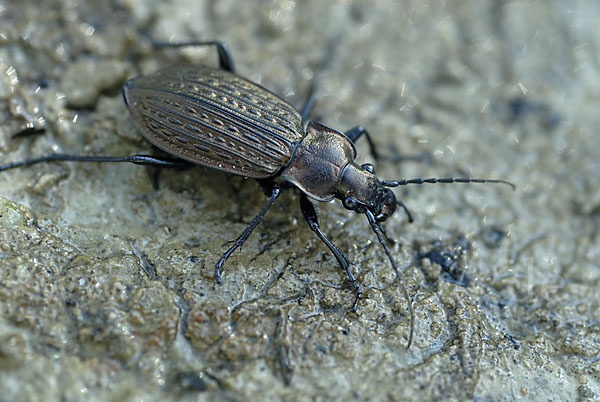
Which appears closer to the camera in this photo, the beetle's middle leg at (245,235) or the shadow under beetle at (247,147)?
the beetle's middle leg at (245,235)

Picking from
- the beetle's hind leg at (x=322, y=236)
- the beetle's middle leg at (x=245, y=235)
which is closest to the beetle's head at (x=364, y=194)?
the beetle's hind leg at (x=322, y=236)

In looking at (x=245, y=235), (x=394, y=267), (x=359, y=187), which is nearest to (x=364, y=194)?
(x=359, y=187)

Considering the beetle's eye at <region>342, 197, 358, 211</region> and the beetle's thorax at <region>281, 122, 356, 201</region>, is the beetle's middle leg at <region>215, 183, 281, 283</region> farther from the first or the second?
the beetle's eye at <region>342, 197, 358, 211</region>

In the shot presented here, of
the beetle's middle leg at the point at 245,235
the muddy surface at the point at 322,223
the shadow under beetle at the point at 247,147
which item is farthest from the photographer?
the shadow under beetle at the point at 247,147

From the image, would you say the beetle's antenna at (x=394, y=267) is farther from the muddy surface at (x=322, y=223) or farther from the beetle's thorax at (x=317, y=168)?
the beetle's thorax at (x=317, y=168)

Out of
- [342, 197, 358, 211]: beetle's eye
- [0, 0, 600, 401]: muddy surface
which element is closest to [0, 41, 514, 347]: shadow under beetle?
[342, 197, 358, 211]: beetle's eye

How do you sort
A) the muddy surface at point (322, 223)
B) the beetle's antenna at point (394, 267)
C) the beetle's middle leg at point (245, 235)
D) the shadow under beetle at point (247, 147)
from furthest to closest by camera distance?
the shadow under beetle at point (247, 147)
the beetle's middle leg at point (245, 235)
the beetle's antenna at point (394, 267)
the muddy surface at point (322, 223)

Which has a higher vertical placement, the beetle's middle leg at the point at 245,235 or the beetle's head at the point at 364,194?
the beetle's head at the point at 364,194

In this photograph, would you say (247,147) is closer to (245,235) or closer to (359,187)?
(245,235)
